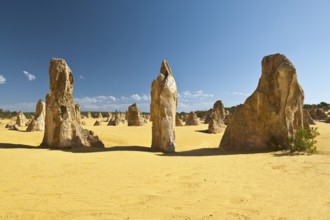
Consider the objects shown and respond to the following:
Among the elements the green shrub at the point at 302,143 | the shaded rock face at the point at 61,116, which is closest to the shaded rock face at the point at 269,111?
the green shrub at the point at 302,143

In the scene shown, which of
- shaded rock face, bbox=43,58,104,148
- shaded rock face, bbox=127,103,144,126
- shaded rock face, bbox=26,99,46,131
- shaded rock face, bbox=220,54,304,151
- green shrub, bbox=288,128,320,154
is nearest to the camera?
green shrub, bbox=288,128,320,154

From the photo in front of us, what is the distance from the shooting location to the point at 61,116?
1184cm

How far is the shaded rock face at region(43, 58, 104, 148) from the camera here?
11.7 metres

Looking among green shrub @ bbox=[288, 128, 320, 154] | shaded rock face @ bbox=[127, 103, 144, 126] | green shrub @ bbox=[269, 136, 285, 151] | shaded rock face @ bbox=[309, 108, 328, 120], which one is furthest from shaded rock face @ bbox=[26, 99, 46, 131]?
shaded rock face @ bbox=[309, 108, 328, 120]

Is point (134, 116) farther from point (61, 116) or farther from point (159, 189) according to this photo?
point (159, 189)

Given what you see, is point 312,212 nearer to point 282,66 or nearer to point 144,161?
point 144,161

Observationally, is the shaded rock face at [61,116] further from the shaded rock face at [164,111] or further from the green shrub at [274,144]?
the green shrub at [274,144]

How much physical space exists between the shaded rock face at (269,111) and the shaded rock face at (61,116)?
6.67 metres

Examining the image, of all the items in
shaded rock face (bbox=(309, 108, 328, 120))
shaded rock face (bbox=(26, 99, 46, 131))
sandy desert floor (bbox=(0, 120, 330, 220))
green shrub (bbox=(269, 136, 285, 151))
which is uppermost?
shaded rock face (bbox=(309, 108, 328, 120))

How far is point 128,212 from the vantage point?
12.8 ft

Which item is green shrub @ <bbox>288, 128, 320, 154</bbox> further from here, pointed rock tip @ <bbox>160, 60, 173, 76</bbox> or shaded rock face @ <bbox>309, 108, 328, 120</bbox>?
shaded rock face @ <bbox>309, 108, 328, 120</bbox>

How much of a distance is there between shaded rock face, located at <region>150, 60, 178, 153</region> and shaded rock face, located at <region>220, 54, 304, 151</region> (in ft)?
9.17

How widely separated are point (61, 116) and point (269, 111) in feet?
30.6

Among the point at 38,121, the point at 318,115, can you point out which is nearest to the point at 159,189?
the point at 38,121
